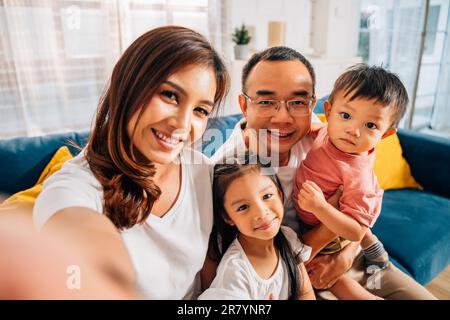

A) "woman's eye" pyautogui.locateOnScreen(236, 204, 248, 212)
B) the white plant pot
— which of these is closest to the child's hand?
"woman's eye" pyautogui.locateOnScreen(236, 204, 248, 212)

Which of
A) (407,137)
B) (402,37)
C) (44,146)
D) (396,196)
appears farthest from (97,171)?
(402,37)

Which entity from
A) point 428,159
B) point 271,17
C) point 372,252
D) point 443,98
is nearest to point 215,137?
point 372,252

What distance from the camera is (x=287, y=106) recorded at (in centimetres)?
66

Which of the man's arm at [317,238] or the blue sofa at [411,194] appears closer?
the man's arm at [317,238]

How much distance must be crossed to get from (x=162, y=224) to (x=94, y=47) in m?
2.12

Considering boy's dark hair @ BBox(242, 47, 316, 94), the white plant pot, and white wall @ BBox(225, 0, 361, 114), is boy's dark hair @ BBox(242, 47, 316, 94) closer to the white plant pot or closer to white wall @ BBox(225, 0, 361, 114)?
the white plant pot

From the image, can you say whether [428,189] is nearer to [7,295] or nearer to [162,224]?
[162,224]

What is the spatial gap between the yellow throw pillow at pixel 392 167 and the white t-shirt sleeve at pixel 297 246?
81 cm

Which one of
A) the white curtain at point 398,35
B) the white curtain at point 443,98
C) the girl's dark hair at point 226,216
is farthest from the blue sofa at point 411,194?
the white curtain at point 443,98

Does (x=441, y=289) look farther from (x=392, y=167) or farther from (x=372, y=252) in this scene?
(x=392, y=167)

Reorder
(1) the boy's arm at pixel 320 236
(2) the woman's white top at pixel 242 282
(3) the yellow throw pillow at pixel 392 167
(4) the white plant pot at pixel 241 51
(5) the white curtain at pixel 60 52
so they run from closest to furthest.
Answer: (2) the woman's white top at pixel 242 282 < (1) the boy's arm at pixel 320 236 < (3) the yellow throw pillow at pixel 392 167 < (5) the white curtain at pixel 60 52 < (4) the white plant pot at pixel 241 51

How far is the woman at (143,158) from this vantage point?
0.47 meters

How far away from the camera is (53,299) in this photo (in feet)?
1.30

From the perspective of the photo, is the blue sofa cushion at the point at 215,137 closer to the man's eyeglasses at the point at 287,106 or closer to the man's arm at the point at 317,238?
the man's eyeglasses at the point at 287,106
